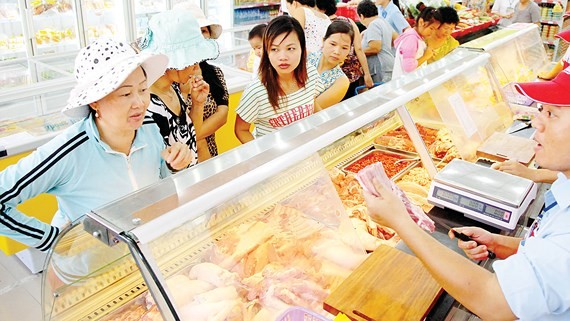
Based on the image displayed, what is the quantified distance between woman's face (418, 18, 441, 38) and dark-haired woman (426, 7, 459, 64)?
0.04 meters

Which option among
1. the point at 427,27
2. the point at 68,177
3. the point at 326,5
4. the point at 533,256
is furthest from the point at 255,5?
the point at 533,256

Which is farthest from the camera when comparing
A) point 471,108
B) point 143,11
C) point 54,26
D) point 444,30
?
point 143,11

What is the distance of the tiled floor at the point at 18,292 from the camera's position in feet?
11.0

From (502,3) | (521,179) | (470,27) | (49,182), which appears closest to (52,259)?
(49,182)

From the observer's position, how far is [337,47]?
3873 mm

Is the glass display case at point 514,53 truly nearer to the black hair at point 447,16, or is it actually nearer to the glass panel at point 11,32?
the black hair at point 447,16

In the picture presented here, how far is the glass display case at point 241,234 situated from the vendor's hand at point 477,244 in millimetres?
457

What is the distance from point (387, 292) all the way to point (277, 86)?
1.83 metres

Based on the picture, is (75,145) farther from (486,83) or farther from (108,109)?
(486,83)

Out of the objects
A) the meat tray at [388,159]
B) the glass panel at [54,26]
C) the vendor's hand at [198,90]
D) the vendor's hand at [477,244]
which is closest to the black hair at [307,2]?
the vendor's hand at [198,90]

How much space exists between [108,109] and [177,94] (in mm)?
829

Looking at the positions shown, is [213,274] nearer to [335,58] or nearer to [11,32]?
[335,58]

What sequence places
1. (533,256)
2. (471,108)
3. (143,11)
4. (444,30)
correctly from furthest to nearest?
(143,11) → (444,30) → (471,108) → (533,256)

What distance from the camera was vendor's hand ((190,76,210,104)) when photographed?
287cm
